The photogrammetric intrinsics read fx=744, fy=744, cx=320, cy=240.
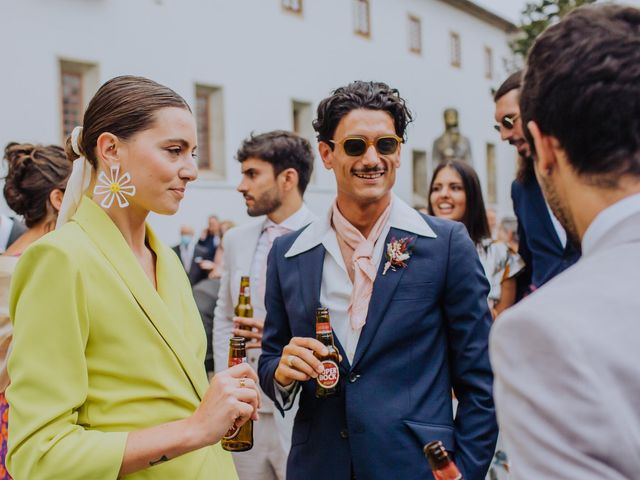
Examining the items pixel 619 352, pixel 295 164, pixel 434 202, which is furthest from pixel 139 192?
pixel 434 202

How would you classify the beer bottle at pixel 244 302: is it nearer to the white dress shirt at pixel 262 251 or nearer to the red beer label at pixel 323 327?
the white dress shirt at pixel 262 251

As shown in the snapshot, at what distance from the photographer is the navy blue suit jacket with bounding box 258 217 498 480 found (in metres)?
2.73

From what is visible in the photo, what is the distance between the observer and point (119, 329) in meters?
2.16

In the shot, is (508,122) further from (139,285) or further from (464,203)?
(139,285)

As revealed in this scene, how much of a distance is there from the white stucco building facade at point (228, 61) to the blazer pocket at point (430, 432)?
25.0ft

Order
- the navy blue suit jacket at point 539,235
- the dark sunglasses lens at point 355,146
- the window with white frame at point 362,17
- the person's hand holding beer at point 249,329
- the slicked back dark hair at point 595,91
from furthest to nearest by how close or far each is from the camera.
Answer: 1. the window with white frame at point 362,17
2. the person's hand holding beer at point 249,329
3. the navy blue suit jacket at point 539,235
4. the dark sunglasses lens at point 355,146
5. the slicked back dark hair at point 595,91

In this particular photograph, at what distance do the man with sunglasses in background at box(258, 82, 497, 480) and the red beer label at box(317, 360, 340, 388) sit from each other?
0.03m

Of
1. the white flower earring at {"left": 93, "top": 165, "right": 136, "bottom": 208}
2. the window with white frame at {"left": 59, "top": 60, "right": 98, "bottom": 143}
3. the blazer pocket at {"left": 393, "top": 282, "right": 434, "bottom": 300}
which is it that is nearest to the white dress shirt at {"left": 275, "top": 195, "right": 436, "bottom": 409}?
the blazer pocket at {"left": 393, "top": 282, "right": 434, "bottom": 300}

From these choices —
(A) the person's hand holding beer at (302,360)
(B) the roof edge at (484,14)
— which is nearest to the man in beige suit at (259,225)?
(A) the person's hand holding beer at (302,360)

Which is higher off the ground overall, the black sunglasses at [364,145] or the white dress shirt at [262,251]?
the black sunglasses at [364,145]

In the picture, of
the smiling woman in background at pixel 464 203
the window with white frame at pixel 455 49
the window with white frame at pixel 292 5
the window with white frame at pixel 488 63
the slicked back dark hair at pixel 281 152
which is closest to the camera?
the smiling woman in background at pixel 464 203

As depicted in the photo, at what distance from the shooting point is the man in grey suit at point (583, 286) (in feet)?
3.89

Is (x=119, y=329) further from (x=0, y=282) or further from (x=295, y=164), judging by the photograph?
(x=295, y=164)

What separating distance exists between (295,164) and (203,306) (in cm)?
134
